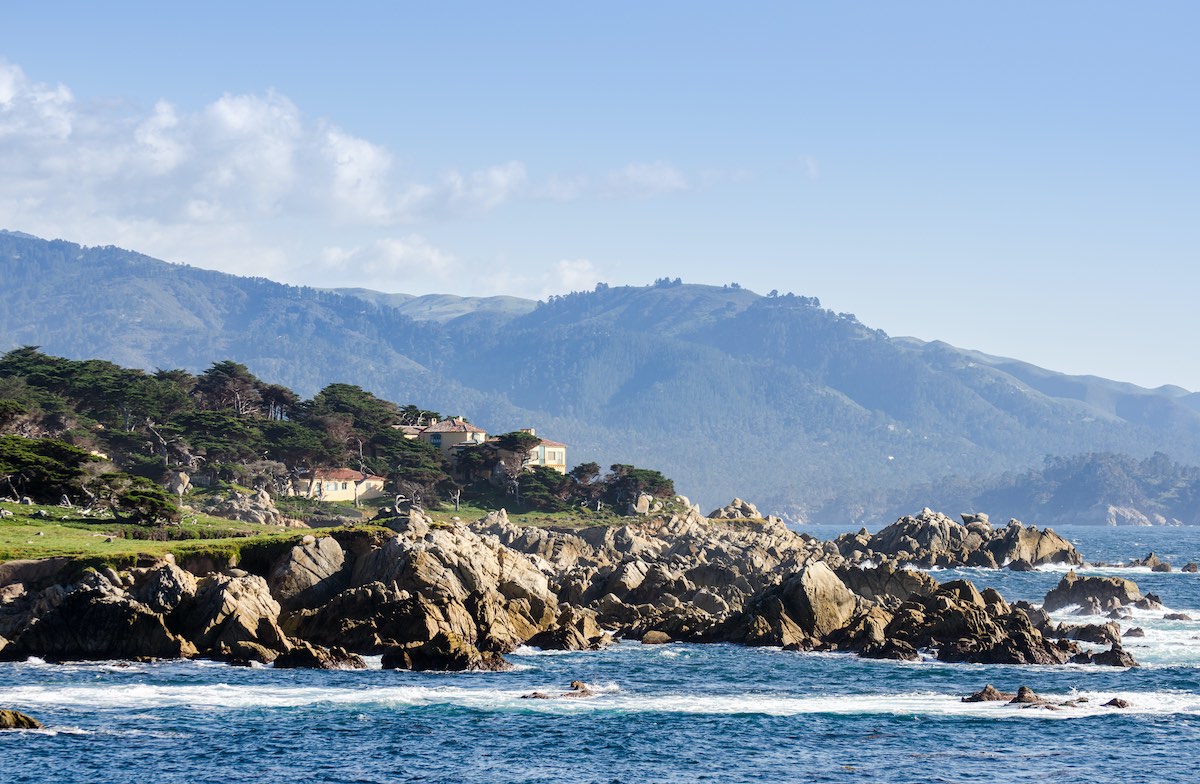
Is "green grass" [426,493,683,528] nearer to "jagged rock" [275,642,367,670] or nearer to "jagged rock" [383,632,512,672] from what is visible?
"jagged rock" [383,632,512,672]

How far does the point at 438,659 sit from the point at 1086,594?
51.2m

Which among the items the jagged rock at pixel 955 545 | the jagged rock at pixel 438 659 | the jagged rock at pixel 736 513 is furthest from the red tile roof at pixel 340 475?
the jagged rock at pixel 438 659

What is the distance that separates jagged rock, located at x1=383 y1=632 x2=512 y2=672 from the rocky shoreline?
61 millimetres

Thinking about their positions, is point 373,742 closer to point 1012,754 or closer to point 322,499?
point 1012,754

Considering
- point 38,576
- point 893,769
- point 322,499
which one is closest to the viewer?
point 893,769

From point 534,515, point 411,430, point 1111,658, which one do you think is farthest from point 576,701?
point 411,430

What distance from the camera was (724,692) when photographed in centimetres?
5625

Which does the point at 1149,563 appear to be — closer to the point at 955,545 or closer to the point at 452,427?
the point at 955,545

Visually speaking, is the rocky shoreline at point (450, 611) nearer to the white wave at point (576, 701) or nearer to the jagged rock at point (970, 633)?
the jagged rock at point (970, 633)

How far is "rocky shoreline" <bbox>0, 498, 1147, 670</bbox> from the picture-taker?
59.8m

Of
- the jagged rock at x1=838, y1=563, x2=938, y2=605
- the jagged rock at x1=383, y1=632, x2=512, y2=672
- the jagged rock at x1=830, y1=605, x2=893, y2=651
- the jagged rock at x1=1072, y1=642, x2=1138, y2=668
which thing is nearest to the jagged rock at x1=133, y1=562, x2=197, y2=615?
the jagged rock at x1=383, y1=632, x2=512, y2=672

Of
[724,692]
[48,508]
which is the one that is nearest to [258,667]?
[724,692]

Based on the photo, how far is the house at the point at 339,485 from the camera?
134125 mm

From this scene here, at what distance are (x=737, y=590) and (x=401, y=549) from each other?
27536 millimetres
